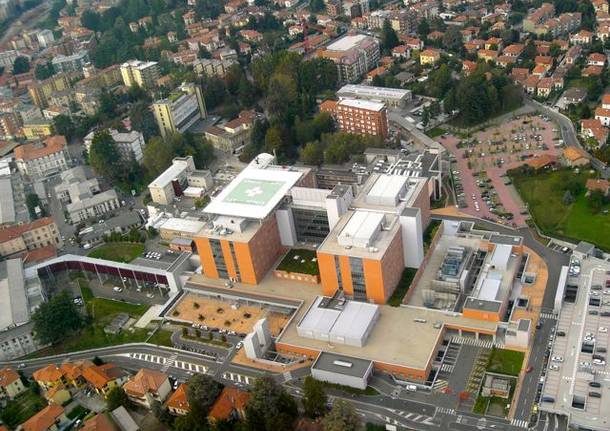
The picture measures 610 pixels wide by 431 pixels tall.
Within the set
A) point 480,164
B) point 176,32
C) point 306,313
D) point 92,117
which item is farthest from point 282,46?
point 306,313

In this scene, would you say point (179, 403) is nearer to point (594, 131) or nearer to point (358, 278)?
point (358, 278)

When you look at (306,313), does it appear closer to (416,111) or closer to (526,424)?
(526,424)

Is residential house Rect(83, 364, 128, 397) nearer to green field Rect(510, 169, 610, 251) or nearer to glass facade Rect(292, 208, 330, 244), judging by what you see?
glass facade Rect(292, 208, 330, 244)

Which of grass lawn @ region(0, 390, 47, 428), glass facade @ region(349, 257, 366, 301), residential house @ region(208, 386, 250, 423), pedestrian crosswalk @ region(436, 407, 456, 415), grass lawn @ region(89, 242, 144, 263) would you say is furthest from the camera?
grass lawn @ region(89, 242, 144, 263)

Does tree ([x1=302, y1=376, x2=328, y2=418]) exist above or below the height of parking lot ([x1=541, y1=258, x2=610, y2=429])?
above

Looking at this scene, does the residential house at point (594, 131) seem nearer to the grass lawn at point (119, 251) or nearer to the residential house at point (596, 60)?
the residential house at point (596, 60)

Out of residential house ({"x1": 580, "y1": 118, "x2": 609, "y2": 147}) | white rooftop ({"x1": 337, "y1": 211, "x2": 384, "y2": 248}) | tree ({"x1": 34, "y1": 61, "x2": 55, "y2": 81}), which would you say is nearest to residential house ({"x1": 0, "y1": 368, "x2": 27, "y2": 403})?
white rooftop ({"x1": 337, "y1": 211, "x2": 384, "y2": 248})
